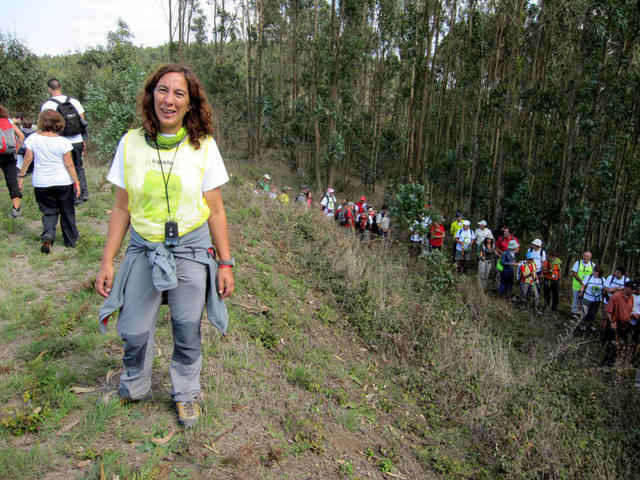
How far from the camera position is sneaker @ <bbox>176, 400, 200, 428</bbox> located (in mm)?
2709

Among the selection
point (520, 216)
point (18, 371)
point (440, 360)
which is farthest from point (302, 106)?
point (18, 371)

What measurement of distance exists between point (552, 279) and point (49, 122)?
36.8 feet

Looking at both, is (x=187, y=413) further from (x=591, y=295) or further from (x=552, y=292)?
(x=552, y=292)

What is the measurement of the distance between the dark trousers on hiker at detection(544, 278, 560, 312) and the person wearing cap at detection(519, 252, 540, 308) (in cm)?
36

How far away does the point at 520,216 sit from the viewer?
53.9 ft

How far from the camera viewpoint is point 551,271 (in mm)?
11164

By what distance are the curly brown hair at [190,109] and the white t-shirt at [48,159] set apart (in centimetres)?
333

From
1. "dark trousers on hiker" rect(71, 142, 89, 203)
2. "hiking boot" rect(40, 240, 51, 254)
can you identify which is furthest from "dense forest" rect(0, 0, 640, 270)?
"hiking boot" rect(40, 240, 51, 254)

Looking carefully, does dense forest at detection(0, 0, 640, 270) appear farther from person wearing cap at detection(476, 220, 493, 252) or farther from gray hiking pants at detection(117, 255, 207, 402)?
gray hiking pants at detection(117, 255, 207, 402)

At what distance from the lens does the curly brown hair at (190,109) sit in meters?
2.37

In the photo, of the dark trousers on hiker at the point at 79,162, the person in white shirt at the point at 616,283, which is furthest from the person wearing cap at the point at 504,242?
the dark trousers on hiker at the point at 79,162

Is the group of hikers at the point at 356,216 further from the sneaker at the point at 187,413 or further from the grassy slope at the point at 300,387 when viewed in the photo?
the sneaker at the point at 187,413

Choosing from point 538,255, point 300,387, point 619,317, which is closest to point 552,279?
point 538,255

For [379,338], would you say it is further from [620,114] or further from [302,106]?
[302,106]
